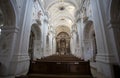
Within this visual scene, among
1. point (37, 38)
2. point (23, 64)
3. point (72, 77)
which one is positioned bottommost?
point (72, 77)

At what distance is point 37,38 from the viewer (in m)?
9.95

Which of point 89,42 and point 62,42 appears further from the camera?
point 62,42

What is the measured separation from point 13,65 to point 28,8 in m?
3.57

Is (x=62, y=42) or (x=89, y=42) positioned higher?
(x=62, y=42)

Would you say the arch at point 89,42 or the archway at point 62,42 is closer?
the arch at point 89,42

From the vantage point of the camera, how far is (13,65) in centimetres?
437

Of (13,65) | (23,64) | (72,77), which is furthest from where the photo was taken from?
(23,64)

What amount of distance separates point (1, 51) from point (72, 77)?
3741 mm

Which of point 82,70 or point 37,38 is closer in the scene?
point 82,70

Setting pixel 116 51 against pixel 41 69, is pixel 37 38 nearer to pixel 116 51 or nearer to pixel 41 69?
pixel 41 69

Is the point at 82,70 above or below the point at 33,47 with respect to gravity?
below

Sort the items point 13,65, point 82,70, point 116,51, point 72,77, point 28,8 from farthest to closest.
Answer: point 28,8, point 82,70, point 13,65, point 72,77, point 116,51

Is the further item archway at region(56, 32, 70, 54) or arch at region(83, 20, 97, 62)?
archway at region(56, 32, 70, 54)

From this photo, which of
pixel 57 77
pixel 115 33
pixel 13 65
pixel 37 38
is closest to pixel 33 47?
pixel 37 38
